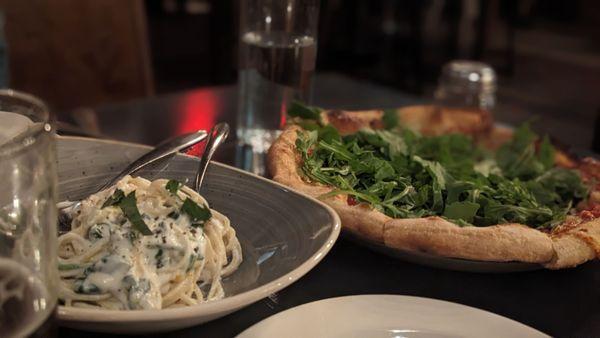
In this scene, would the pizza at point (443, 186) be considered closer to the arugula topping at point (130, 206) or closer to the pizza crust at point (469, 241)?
the pizza crust at point (469, 241)

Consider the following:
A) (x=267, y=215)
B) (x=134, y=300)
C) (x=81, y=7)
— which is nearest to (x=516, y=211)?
(x=267, y=215)

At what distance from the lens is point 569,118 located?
173 inches

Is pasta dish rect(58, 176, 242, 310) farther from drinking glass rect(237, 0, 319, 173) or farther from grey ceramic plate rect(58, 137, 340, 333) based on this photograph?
drinking glass rect(237, 0, 319, 173)

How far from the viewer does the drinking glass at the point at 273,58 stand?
4.13 ft

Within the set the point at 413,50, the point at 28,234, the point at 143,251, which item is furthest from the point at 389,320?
the point at 413,50

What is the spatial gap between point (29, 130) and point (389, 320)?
1.32 feet

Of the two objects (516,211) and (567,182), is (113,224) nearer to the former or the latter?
(516,211)

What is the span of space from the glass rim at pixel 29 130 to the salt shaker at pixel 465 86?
Result: 4.61ft

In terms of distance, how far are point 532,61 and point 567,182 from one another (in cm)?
508

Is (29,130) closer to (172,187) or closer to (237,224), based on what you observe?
(172,187)

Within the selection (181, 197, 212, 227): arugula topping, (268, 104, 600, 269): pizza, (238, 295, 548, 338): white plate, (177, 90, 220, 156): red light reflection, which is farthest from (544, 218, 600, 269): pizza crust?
(177, 90, 220, 156): red light reflection

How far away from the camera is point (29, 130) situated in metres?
0.60

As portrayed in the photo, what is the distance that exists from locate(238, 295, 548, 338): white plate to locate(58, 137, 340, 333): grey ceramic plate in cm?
5

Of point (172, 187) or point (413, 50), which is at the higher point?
point (172, 187)
